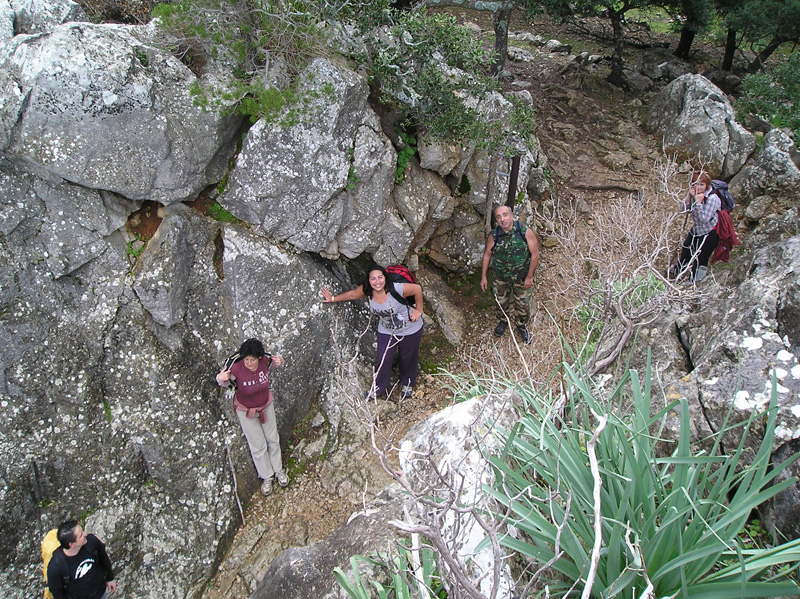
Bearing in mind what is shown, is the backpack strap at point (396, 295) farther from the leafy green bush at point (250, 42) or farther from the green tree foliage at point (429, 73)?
the leafy green bush at point (250, 42)

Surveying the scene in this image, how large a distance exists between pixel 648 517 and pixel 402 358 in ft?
11.8

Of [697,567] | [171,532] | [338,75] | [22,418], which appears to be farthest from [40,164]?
[697,567]

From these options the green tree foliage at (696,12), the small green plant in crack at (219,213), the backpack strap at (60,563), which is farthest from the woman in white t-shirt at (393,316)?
the green tree foliage at (696,12)

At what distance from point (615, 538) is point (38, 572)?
16.7 feet

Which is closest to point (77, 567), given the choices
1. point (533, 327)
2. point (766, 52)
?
point (533, 327)

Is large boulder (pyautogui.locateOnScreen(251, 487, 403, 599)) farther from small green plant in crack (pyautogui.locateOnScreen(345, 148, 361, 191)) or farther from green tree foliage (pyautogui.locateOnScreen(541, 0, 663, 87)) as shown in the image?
green tree foliage (pyautogui.locateOnScreen(541, 0, 663, 87))

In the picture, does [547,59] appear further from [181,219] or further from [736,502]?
[736,502]

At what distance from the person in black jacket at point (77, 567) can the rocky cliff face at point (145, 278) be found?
1.03m

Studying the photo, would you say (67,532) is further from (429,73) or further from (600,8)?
(600,8)

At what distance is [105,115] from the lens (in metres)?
4.79

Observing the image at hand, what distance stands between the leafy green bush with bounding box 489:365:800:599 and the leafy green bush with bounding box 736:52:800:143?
785cm

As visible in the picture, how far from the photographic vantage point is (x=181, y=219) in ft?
17.5

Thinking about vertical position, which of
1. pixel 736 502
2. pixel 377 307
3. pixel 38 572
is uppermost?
pixel 736 502

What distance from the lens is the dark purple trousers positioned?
5.68 metres
